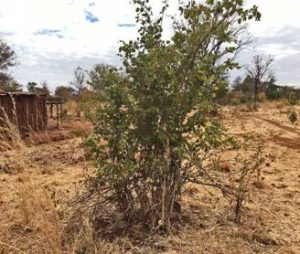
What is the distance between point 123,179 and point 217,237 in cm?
96

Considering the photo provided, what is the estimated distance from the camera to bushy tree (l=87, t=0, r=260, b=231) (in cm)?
405

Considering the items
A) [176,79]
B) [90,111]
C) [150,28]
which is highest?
[150,28]

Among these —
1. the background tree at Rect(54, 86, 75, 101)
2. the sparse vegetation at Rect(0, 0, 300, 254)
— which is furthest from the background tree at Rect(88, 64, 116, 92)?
the background tree at Rect(54, 86, 75, 101)

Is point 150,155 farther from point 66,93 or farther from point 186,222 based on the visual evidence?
point 66,93

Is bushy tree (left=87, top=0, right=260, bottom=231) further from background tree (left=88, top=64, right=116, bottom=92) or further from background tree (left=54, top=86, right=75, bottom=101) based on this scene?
background tree (left=54, top=86, right=75, bottom=101)

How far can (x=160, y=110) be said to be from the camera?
4059mm

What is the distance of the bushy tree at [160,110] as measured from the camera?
405 centimetres

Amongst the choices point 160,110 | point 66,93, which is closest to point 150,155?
point 160,110

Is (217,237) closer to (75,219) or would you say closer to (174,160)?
(174,160)

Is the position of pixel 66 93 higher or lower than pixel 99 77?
lower

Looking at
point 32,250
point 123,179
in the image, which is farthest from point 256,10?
point 32,250

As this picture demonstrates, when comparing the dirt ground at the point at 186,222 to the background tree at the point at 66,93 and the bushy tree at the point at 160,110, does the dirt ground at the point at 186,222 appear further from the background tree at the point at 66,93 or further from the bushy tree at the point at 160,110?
the background tree at the point at 66,93

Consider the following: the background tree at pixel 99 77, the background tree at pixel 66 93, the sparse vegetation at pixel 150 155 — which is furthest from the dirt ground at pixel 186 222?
the background tree at pixel 66 93

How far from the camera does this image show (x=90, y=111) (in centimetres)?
438
